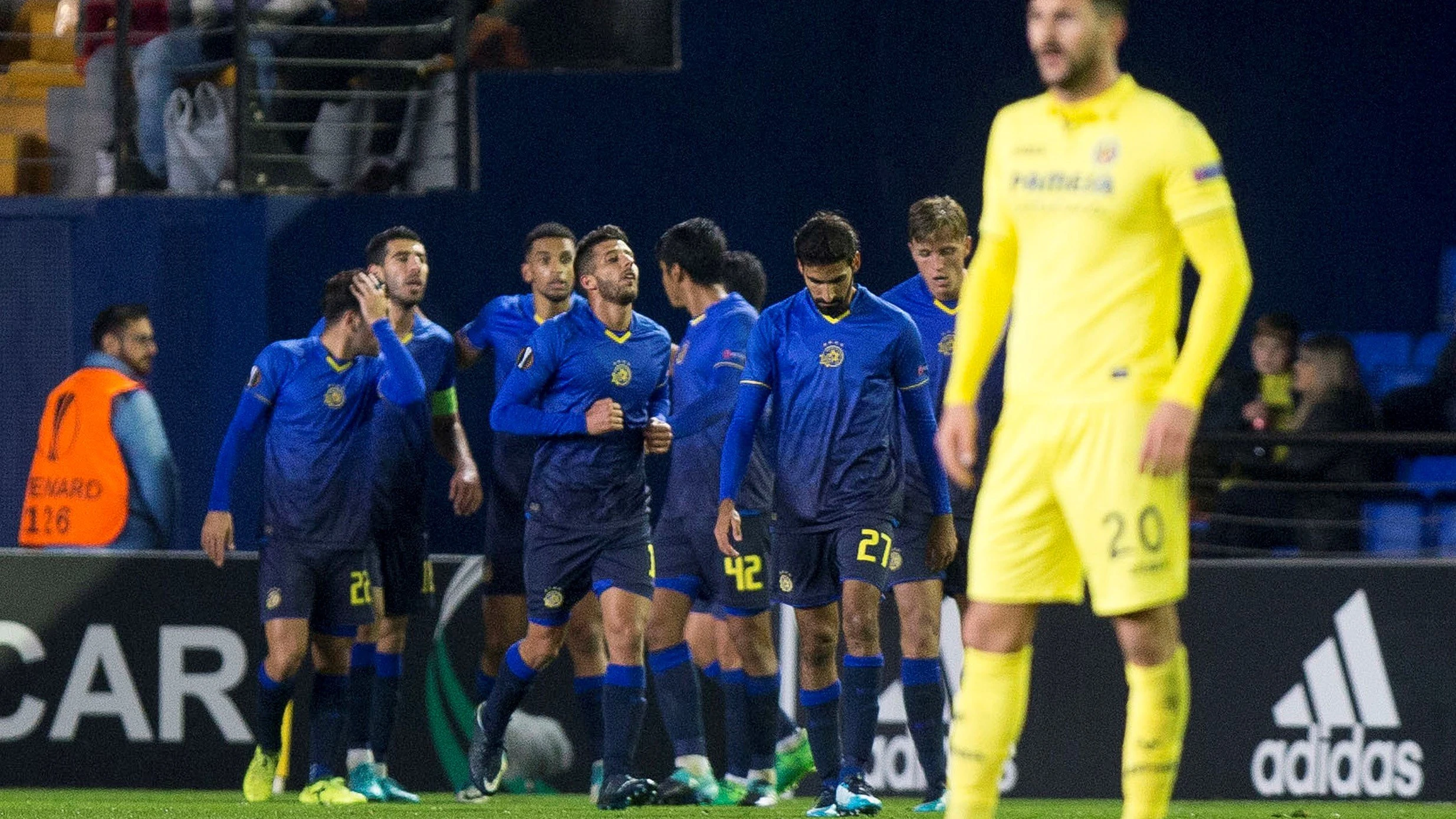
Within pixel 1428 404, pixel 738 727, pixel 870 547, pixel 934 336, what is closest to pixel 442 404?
pixel 738 727

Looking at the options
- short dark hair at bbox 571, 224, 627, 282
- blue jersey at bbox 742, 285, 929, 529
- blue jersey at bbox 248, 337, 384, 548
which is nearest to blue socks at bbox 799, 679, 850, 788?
blue jersey at bbox 742, 285, 929, 529

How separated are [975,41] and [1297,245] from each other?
209 cm

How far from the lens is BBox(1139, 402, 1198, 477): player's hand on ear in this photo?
437 centimetres

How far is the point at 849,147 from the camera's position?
11.1 m

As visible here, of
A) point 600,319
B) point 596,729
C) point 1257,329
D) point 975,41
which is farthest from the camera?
point 975,41

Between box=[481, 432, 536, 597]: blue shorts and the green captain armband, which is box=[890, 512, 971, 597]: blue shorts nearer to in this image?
box=[481, 432, 536, 597]: blue shorts

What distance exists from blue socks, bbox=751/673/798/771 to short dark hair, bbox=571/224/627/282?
1635mm

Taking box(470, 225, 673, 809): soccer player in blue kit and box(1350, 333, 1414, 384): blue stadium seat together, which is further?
box(1350, 333, 1414, 384): blue stadium seat

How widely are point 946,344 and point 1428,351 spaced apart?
420 centimetres

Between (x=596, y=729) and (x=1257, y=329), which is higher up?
(x=1257, y=329)

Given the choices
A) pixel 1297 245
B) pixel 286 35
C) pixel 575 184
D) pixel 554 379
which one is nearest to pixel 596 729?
pixel 554 379

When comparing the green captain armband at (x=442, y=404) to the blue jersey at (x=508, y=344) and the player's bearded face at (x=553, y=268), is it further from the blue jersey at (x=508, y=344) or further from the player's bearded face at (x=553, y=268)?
the player's bearded face at (x=553, y=268)

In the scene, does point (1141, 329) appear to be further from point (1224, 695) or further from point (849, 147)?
point (849, 147)

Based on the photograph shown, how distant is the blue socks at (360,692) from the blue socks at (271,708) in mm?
296
